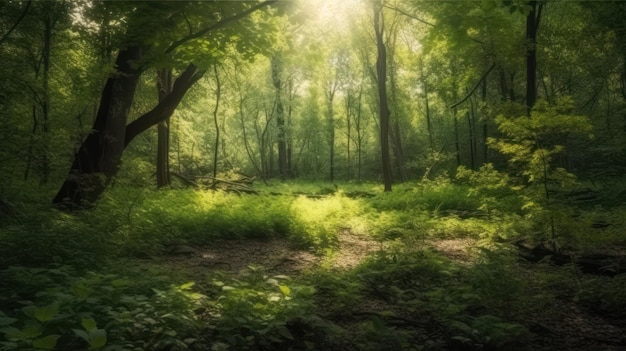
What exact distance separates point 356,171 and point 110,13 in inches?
1542

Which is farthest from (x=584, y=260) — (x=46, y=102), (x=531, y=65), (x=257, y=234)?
(x=46, y=102)

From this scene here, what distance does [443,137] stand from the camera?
122 ft

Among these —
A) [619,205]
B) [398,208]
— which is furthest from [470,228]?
[619,205]

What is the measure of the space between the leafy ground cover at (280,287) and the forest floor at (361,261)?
0.02 m

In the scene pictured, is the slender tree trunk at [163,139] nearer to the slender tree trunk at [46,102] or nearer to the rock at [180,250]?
the slender tree trunk at [46,102]

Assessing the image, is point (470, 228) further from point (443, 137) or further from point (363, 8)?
point (443, 137)

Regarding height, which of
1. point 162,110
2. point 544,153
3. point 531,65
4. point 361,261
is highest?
point 531,65

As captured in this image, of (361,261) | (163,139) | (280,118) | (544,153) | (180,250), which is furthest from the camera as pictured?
(280,118)

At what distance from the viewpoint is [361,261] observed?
23.6 ft

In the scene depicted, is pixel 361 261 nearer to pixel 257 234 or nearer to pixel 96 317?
pixel 257 234

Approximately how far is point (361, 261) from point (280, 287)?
3371mm

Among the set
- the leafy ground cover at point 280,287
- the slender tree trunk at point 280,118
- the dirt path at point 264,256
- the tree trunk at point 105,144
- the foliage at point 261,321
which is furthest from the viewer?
the slender tree trunk at point 280,118

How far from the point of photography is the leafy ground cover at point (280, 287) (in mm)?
3363

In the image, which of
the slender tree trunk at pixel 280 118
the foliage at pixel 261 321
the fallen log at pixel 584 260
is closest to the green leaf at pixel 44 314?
the foliage at pixel 261 321
